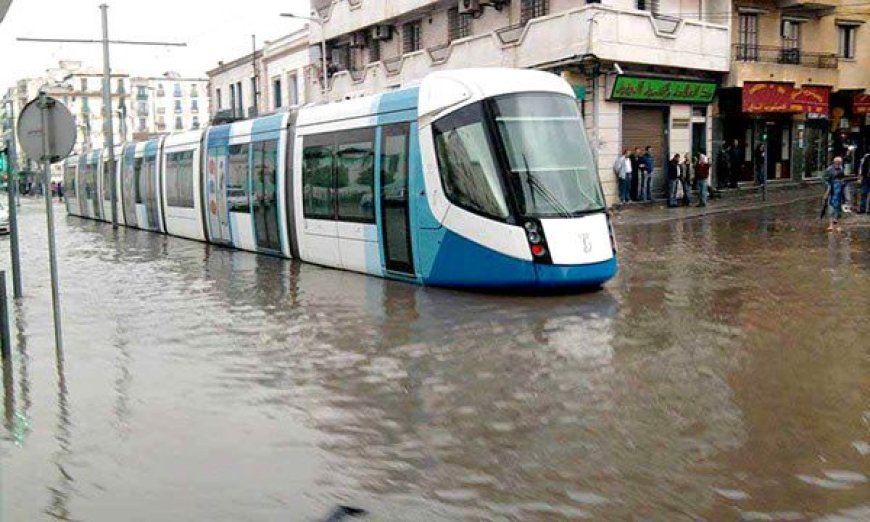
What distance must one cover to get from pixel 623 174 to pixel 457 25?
9597mm

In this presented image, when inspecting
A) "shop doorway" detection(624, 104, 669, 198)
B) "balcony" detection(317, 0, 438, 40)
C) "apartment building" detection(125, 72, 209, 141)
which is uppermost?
"apartment building" detection(125, 72, 209, 141)

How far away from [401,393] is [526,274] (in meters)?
4.35

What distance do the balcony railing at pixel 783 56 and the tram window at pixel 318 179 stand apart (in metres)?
19.8

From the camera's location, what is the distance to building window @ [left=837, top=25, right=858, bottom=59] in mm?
34312

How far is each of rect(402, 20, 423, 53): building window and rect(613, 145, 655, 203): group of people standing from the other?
11.4 meters

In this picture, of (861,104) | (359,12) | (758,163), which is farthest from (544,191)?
(359,12)

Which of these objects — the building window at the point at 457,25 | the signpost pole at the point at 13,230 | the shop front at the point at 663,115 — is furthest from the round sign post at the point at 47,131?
the building window at the point at 457,25

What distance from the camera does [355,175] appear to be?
13656 mm

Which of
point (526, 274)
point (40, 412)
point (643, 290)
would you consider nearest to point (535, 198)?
point (526, 274)

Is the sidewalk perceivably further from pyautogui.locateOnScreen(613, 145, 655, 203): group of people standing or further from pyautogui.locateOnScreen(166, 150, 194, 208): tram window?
pyautogui.locateOnScreen(166, 150, 194, 208): tram window

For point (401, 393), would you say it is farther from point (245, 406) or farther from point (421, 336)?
point (421, 336)

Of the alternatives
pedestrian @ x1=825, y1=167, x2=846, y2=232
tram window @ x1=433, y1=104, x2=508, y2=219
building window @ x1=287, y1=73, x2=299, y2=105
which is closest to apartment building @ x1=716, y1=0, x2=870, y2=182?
pedestrian @ x1=825, y1=167, x2=846, y2=232

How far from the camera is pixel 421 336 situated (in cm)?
952

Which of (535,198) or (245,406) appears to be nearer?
(245,406)
